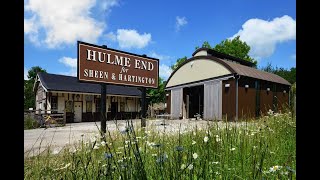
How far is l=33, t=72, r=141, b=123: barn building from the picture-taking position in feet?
95.3

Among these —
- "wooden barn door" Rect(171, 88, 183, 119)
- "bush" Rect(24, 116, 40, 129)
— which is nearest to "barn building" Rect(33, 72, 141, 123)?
"wooden barn door" Rect(171, 88, 183, 119)

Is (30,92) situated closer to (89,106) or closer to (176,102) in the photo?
(89,106)

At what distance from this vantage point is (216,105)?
22.6 m

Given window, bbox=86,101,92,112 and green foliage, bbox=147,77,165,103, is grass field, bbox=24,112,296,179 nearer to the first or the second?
window, bbox=86,101,92,112

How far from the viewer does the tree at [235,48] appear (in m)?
50.0

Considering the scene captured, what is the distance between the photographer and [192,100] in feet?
93.2

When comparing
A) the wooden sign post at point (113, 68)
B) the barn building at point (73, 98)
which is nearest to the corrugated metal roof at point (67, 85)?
the barn building at point (73, 98)

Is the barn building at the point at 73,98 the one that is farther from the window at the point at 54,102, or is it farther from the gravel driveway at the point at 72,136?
the gravel driveway at the point at 72,136
